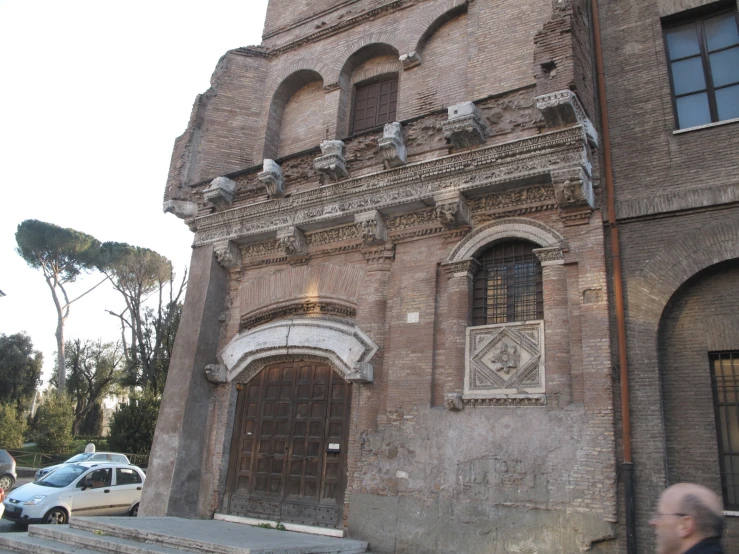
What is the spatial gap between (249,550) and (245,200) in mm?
6544

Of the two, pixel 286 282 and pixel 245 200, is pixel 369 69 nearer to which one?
pixel 245 200

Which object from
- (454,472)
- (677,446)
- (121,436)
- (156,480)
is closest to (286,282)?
(156,480)

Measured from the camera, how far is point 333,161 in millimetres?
9797

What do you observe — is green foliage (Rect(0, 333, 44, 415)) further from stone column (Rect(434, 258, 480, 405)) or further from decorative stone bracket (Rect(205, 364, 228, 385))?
stone column (Rect(434, 258, 480, 405))

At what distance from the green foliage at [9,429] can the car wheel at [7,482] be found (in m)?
8.33

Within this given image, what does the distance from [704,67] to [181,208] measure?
9145 mm

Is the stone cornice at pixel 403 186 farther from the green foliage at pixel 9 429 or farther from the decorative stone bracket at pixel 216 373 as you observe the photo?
the green foliage at pixel 9 429

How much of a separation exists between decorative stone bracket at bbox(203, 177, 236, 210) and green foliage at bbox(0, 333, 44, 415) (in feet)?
83.0

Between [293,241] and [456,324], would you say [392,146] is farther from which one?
[456,324]

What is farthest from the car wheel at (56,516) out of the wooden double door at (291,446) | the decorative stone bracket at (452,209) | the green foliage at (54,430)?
the green foliage at (54,430)

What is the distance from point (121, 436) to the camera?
23.2m

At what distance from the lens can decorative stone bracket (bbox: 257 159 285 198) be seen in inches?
413

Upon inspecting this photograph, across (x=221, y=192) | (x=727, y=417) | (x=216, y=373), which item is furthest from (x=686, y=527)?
(x=221, y=192)

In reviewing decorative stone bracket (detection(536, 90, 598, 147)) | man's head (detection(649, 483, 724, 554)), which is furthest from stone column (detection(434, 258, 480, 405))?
man's head (detection(649, 483, 724, 554))
